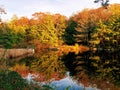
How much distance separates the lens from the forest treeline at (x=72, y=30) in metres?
53.2

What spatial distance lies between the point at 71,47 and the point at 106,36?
25.7 ft

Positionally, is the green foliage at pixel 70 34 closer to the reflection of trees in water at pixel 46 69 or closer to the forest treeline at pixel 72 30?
the forest treeline at pixel 72 30

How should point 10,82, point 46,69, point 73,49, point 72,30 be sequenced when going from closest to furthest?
point 10,82
point 46,69
point 73,49
point 72,30

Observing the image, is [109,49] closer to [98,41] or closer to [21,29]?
[98,41]

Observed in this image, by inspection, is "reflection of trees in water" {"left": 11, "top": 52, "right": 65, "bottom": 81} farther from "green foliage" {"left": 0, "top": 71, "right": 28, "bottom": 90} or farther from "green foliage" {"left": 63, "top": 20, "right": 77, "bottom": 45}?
"green foliage" {"left": 63, "top": 20, "right": 77, "bottom": 45}

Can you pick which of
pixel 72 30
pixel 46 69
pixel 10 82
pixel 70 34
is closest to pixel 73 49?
pixel 70 34

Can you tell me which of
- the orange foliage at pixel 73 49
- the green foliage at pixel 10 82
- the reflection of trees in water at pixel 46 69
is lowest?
the orange foliage at pixel 73 49

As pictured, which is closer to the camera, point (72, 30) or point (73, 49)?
point (73, 49)

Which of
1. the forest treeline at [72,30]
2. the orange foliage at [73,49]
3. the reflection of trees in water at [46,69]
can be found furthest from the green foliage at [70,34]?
the reflection of trees in water at [46,69]

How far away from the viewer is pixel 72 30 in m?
60.8

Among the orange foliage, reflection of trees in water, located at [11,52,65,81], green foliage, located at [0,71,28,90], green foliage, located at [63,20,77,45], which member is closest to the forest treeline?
green foliage, located at [63,20,77,45]

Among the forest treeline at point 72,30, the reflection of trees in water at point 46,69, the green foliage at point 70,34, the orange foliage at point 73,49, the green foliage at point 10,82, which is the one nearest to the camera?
the green foliage at point 10,82

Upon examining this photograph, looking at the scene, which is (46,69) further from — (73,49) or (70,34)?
(70,34)

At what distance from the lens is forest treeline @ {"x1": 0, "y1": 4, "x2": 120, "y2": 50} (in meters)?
53.2
